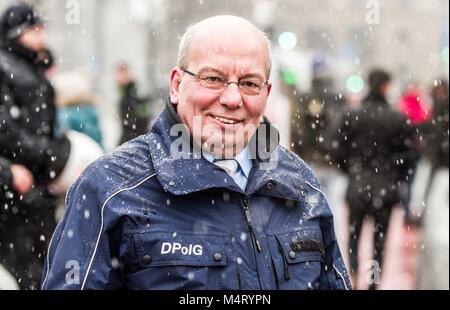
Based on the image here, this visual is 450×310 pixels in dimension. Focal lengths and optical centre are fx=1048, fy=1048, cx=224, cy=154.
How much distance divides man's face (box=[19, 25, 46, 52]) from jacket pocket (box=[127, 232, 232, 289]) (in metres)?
3.61

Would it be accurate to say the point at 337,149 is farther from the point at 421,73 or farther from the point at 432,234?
the point at 421,73

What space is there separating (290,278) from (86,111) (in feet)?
16.0

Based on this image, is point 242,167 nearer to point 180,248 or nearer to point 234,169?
point 234,169

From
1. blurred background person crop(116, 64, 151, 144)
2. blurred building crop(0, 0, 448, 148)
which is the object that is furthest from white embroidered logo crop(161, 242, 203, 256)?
blurred background person crop(116, 64, 151, 144)

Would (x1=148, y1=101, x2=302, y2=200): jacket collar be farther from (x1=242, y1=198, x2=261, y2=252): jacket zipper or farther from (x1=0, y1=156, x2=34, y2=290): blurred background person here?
(x1=0, y1=156, x2=34, y2=290): blurred background person

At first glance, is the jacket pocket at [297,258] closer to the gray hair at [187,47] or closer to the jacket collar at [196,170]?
the jacket collar at [196,170]

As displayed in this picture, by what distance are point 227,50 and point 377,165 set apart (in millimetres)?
6400

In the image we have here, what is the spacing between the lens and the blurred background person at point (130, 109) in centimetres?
1156

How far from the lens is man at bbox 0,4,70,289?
6.28 metres

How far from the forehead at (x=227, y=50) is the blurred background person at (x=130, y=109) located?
736 centimetres

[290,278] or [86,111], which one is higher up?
[86,111]

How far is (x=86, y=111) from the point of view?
8312 mm

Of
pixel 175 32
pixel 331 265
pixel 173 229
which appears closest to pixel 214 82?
pixel 173 229

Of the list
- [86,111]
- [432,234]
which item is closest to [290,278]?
[86,111]
